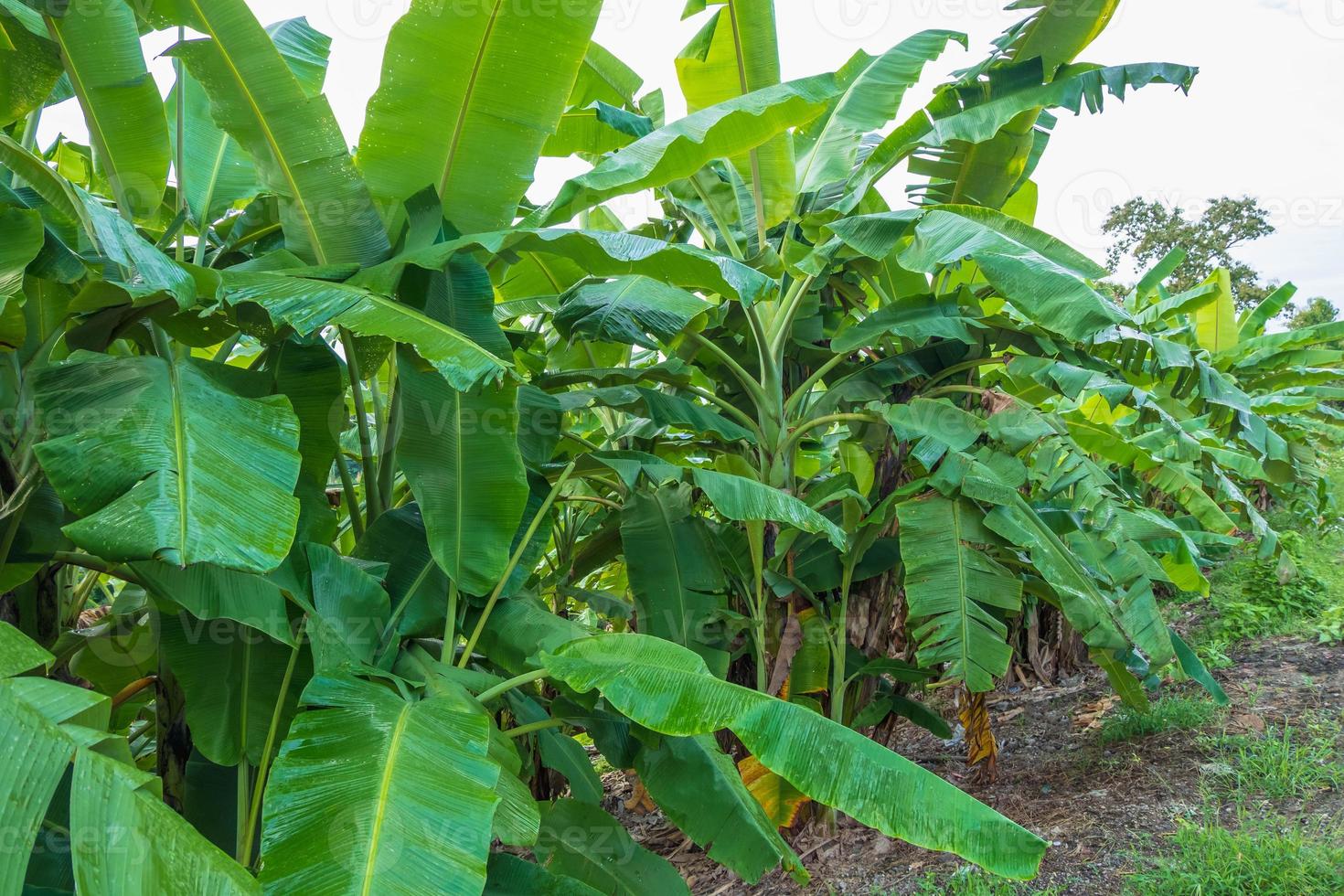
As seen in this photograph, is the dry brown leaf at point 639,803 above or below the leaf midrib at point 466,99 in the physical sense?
below

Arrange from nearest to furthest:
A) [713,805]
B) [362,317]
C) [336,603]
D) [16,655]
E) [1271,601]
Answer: [16,655] < [362,317] < [336,603] < [713,805] < [1271,601]

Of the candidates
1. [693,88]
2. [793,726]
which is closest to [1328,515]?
[693,88]

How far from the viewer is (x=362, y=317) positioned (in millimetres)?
2418

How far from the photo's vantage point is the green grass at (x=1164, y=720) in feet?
15.4

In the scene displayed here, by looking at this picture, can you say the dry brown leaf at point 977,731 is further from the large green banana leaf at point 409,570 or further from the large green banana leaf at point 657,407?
the large green banana leaf at point 409,570

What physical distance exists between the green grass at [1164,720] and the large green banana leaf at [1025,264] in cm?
250

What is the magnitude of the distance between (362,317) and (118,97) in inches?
58.6

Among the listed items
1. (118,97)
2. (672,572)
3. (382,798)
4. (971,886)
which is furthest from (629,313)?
(971,886)

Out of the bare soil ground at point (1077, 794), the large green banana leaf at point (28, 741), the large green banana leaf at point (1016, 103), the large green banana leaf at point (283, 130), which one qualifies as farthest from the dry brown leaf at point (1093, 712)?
the large green banana leaf at point (28, 741)

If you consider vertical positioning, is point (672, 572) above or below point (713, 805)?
above

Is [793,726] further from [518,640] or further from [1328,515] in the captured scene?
[1328,515]

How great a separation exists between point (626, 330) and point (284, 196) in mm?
1289

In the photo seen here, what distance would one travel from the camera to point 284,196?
119 inches

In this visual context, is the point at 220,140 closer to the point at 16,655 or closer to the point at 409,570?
the point at 409,570
